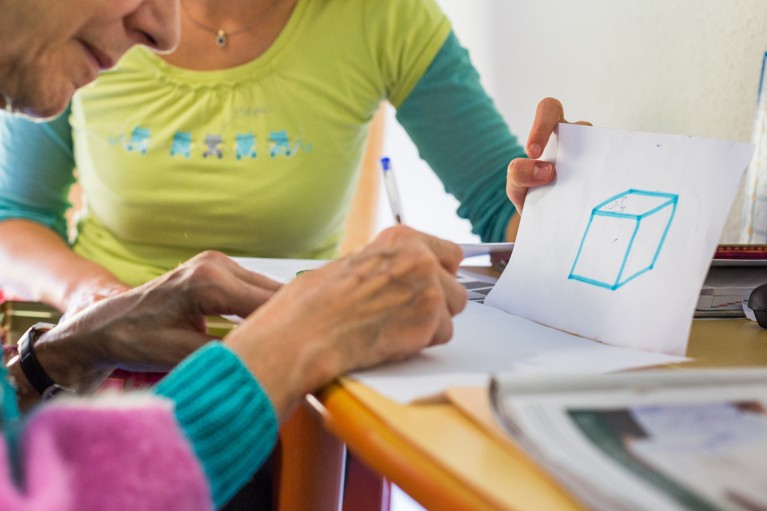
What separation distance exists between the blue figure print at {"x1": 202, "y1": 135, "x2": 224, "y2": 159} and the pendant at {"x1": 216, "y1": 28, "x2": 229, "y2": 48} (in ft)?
0.51

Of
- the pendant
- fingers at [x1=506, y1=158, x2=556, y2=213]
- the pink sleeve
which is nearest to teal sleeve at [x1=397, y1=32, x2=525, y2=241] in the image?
the pendant

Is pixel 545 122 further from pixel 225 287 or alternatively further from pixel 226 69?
pixel 226 69

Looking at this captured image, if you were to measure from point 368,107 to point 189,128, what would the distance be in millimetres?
285

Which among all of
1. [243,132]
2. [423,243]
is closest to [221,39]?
[243,132]

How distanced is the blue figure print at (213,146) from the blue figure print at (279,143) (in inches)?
2.9

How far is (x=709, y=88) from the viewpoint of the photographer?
44.4 inches

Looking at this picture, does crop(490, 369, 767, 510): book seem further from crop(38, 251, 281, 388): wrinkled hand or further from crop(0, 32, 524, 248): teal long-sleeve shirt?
crop(0, 32, 524, 248): teal long-sleeve shirt

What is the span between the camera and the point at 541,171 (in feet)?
2.52

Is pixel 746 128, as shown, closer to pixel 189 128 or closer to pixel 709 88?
pixel 709 88

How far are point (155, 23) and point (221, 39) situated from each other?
532 millimetres

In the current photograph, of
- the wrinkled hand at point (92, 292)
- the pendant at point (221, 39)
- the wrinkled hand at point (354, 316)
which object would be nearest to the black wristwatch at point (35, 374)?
the wrinkled hand at point (92, 292)

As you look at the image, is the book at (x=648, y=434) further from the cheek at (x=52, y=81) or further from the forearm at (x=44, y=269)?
the forearm at (x=44, y=269)

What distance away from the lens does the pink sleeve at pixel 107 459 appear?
39 cm

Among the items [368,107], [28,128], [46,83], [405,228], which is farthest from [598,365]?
[28,128]
